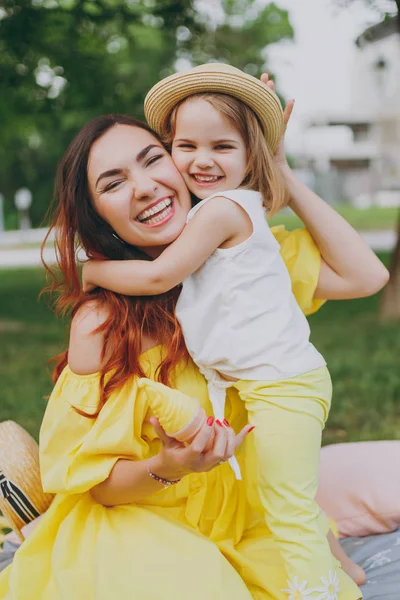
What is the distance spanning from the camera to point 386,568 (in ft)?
9.25

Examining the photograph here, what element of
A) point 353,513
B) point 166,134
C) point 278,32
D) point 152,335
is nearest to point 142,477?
point 152,335

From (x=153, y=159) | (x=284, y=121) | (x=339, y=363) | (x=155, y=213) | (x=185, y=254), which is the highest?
(x=284, y=121)

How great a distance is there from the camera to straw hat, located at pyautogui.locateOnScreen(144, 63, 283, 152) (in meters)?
2.25

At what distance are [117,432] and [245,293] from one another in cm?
52

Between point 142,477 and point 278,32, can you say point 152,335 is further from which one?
point 278,32

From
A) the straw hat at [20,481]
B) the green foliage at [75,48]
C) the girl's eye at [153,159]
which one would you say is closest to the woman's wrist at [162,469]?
the straw hat at [20,481]

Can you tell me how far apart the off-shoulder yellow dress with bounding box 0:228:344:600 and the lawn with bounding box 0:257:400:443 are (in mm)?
1141

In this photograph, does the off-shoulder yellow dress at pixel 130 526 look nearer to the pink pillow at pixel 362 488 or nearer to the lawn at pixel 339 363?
the pink pillow at pixel 362 488

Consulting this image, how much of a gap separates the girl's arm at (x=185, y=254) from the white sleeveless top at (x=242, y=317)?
3 centimetres

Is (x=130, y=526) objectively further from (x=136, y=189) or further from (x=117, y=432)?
(x=136, y=189)

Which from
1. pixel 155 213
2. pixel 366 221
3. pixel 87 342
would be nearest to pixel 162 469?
pixel 87 342

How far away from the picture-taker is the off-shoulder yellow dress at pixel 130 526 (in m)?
2.18

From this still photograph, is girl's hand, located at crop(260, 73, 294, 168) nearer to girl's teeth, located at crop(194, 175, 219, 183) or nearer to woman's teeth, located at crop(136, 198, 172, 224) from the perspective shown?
girl's teeth, located at crop(194, 175, 219, 183)

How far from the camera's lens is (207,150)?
2.26 metres
